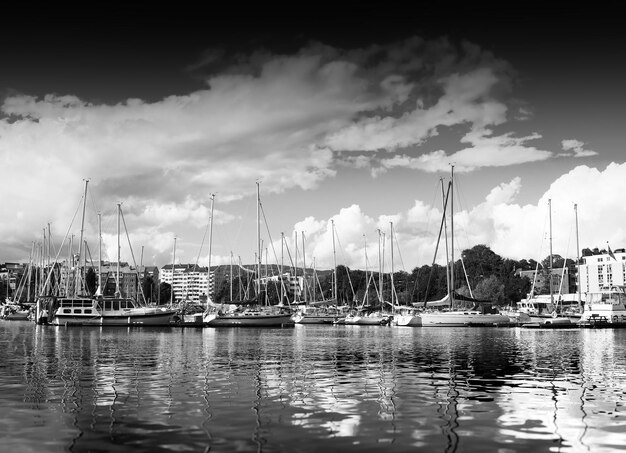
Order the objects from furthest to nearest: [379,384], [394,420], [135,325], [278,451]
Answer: [135,325], [379,384], [394,420], [278,451]

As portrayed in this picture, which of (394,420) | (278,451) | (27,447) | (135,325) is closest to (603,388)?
(394,420)

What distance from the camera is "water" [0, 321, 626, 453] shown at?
17703mm

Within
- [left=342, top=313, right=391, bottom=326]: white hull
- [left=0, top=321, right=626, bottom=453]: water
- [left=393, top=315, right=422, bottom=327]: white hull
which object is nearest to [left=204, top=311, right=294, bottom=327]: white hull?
[left=342, top=313, right=391, bottom=326]: white hull

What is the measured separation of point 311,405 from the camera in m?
24.0

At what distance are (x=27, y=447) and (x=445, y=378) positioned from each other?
824 inches

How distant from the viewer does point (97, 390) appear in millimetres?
27672

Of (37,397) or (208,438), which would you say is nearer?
(208,438)

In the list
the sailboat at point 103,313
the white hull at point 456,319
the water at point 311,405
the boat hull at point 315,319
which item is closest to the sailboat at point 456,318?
the white hull at point 456,319

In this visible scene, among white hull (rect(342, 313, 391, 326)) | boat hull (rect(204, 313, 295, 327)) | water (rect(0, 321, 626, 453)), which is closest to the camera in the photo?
water (rect(0, 321, 626, 453))

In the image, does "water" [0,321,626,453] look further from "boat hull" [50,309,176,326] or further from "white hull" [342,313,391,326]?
"white hull" [342,313,391,326]

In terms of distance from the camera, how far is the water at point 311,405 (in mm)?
17703

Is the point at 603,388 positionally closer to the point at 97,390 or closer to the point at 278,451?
the point at 278,451

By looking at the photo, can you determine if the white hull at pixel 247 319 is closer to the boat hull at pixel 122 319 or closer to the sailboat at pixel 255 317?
the sailboat at pixel 255 317

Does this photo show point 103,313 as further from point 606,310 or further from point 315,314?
point 606,310
